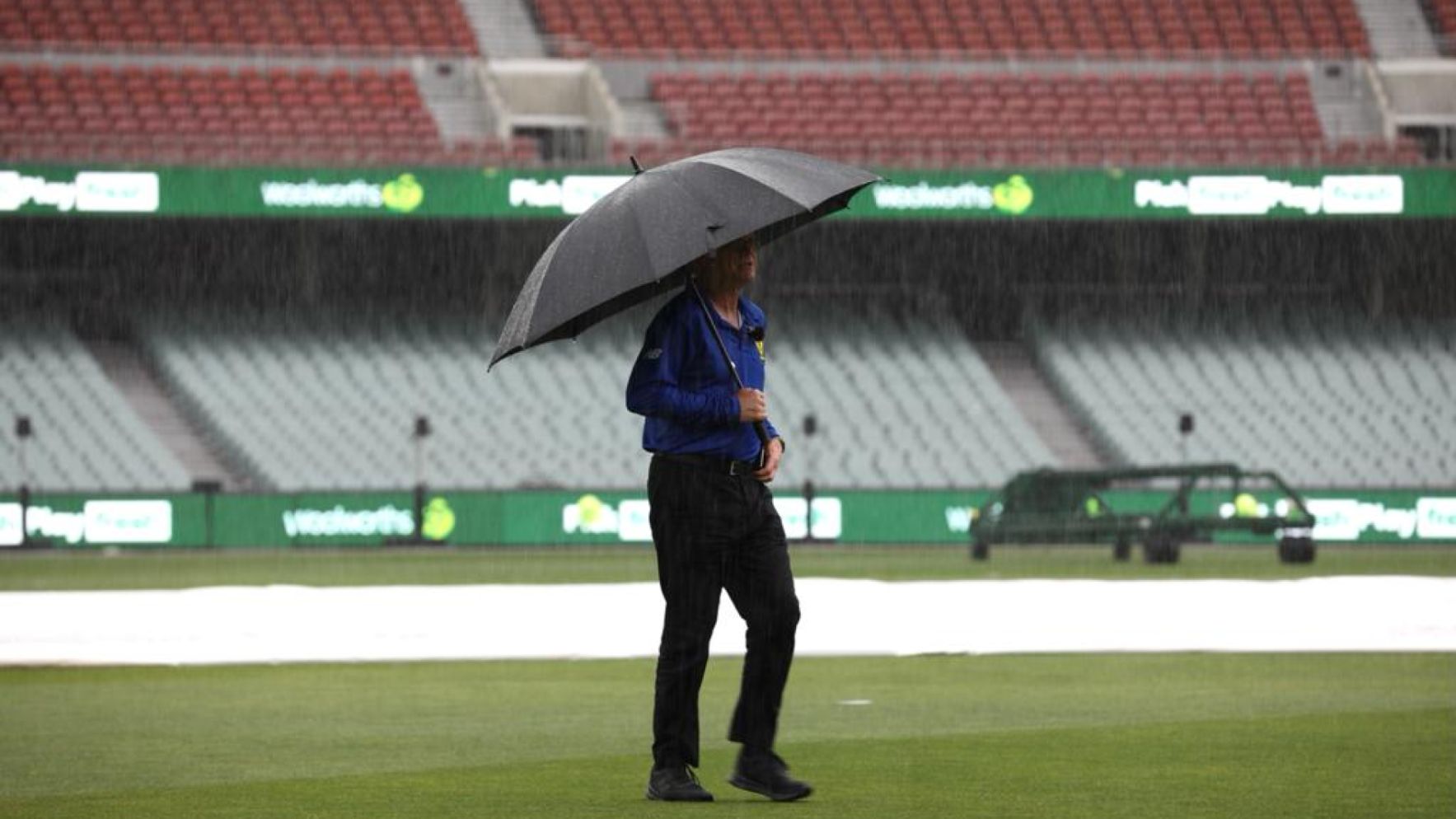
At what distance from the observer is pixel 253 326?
44906 millimetres

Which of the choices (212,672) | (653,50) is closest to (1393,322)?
(653,50)

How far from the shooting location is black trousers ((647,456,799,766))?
7.95 meters

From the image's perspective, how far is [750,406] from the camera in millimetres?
7824

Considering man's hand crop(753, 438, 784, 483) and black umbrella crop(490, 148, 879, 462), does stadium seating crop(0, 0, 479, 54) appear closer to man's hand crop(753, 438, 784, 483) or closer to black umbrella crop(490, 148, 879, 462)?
black umbrella crop(490, 148, 879, 462)

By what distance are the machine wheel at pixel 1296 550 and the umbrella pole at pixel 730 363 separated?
82.7 feet

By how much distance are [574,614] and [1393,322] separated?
33381mm

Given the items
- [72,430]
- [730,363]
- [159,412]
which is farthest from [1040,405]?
[730,363]

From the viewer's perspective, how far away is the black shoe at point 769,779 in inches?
315

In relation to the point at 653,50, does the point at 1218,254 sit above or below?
below

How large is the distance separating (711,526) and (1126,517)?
86.5ft

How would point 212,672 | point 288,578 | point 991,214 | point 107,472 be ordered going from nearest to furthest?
point 212,672, point 288,578, point 107,472, point 991,214

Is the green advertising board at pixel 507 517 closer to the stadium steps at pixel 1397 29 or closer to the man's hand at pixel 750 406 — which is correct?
the stadium steps at pixel 1397 29

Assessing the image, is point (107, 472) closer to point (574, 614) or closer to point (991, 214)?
point (991, 214)

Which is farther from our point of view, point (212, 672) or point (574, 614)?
point (574, 614)
